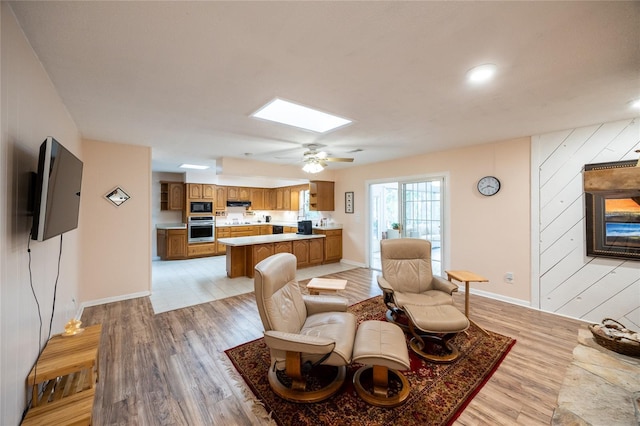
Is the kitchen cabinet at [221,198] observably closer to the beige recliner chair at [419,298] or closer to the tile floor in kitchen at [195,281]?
the tile floor in kitchen at [195,281]

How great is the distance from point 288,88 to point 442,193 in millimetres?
3728

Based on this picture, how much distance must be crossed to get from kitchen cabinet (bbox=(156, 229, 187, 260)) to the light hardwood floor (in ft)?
11.2

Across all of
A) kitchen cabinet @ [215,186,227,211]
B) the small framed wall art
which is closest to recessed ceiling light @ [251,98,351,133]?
the small framed wall art

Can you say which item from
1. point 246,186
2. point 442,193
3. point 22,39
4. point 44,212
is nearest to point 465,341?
point 442,193

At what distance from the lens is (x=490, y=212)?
13.6 ft

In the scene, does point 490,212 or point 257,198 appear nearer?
point 490,212

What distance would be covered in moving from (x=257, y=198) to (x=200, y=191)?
6.48 ft

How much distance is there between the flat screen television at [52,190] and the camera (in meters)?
1.45

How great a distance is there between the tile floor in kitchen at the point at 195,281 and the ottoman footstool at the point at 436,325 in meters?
2.94

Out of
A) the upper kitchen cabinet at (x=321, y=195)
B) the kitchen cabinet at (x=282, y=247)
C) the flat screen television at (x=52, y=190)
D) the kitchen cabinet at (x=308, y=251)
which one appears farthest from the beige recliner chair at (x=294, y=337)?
the upper kitchen cabinet at (x=321, y=195)

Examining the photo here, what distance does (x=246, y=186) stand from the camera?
8.74 metres

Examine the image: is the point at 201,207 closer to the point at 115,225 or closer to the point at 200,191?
the point at 200,191

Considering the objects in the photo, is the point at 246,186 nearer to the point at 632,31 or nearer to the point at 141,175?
the point at 141,175

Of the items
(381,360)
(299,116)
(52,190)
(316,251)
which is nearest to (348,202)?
(316,251)
